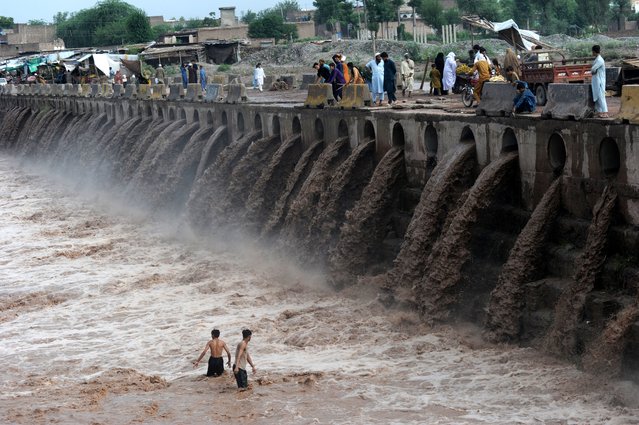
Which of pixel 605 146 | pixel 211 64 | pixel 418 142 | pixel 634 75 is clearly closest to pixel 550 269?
pixel 605 146

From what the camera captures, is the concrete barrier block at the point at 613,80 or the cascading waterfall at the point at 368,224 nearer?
the cascading waterfall at the point at 368,224

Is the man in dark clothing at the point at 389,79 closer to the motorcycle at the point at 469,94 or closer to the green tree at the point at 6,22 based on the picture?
the motorcycle at the point at 469,94

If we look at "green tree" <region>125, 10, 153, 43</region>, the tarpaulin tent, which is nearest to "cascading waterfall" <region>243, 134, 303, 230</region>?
the tarpaulin tent

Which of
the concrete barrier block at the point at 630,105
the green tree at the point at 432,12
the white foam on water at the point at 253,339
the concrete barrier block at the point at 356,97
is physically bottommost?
the white foam on water at the point at 253,339

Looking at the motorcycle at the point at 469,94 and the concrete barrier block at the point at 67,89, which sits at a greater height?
the motorcycle at the point at 469,94

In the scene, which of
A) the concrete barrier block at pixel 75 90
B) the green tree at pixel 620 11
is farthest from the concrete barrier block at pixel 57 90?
the green tree at pixel 620 11

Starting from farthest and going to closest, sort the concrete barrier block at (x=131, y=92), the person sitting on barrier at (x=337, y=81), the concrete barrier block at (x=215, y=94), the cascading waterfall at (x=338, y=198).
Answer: the concrete barrier block at (x=131, y=92) → the concrete barrier block at (x=215, y=94) → the person sitting on barrier at (x=337, y=81) → the cascading waterfall at (x=338, y=198)

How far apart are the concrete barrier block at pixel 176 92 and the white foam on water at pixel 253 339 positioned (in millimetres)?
10896

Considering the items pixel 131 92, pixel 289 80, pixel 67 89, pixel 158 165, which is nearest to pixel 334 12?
pixel 67 89

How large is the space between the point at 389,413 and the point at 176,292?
29.3ft

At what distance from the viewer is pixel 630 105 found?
601 inches

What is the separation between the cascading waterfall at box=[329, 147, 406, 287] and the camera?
2160 centimetres

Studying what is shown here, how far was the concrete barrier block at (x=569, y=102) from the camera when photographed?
642 inches

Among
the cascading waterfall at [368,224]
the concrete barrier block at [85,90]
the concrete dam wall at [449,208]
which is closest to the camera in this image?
the concrete dam wall at [449,208]
